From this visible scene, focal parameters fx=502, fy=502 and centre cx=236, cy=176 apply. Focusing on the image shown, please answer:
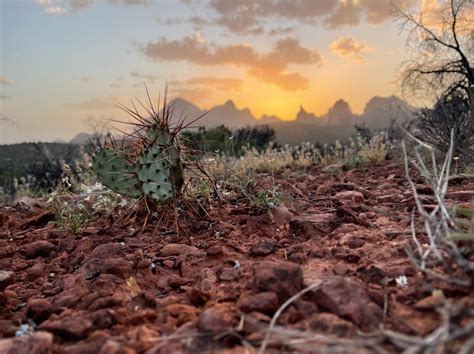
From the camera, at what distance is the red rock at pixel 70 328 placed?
6.94 ft

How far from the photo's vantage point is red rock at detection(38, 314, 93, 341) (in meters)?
2.12

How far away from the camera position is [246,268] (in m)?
2.91

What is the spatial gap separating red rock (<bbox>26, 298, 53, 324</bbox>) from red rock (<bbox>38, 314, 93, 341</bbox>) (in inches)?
9.9

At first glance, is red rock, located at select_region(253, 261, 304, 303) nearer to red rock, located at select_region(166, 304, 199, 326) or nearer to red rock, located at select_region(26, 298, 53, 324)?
red rock, located at select_region(166, 304, 199, 326)

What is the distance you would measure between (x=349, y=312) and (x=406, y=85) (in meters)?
11.5

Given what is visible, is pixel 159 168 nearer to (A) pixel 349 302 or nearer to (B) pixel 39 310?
(B) pixel 39 310

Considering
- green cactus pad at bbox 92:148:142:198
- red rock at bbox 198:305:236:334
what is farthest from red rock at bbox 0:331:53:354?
green cactus pad at bbox 92:148:142:198

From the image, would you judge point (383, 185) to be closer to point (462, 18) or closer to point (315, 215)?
point (315, 215)

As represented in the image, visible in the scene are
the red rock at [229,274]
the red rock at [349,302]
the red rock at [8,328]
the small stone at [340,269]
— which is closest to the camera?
the red rock at [349,302]

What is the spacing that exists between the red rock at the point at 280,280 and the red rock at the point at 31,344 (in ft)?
2.97

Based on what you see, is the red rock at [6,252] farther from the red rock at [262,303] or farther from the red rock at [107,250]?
the red rock at [262,303]

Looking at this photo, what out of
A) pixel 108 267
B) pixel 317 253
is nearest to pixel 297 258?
pixel 317 253

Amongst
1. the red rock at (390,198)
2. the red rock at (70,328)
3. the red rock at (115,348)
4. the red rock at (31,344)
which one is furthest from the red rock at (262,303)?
the red rock at (390,198)

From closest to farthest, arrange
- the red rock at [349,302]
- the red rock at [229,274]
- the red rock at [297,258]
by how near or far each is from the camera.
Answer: the red rock at [349,302] → the red rock at [229,274] → the red rock at [297,258]
